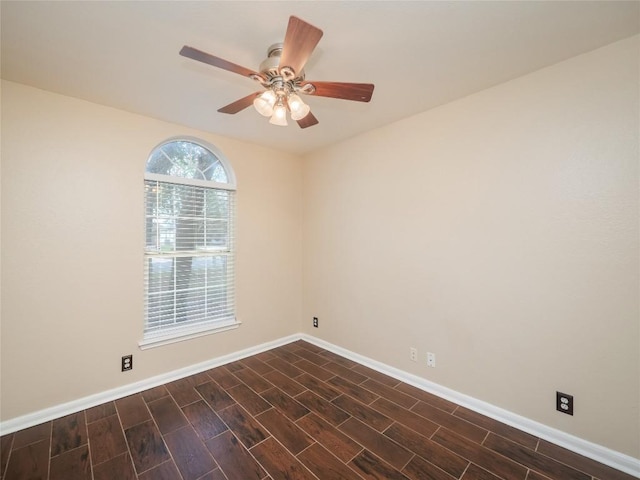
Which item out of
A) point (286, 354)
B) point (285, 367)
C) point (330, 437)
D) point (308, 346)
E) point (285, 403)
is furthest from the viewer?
point (308, 346)

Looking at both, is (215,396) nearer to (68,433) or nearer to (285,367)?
(285,367)

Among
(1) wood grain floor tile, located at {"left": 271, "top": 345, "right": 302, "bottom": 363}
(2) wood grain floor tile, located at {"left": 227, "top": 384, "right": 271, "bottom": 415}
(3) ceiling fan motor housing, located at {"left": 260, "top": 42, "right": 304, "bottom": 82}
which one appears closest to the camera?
(3) ceiling fan motor housing, located at {"left": 260, "top": 42, "right": 304, "bottom": 82}

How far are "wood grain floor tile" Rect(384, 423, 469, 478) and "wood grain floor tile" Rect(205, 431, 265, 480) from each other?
35.8 inches

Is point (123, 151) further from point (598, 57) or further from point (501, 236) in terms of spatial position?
point (598, 57)

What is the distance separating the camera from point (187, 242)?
2.94m

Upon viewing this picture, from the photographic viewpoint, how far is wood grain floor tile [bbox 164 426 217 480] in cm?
166

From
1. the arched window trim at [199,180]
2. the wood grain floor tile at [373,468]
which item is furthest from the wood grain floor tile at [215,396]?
the arched window trim at [199,180]

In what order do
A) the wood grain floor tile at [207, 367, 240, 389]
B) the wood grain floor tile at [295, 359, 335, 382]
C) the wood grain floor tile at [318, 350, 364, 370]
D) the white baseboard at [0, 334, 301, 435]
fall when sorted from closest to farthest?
the white baseboard at [0, 334, 301, 435] → the wood grain floor tile at [207, 367, 240, 389] → the wood grain floor tile at [295, 359, 335, 382] → the wood grain floor tile at [318, 350, 364, 370]

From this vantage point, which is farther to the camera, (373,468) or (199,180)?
(199,180)

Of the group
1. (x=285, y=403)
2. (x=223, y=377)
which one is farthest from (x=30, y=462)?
(x=285, y=403)

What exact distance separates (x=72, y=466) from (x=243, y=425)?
100cm

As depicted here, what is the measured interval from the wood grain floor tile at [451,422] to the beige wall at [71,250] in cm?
218

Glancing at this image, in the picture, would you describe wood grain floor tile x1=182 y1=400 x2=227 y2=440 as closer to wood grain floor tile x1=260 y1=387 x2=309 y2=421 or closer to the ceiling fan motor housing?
wood grain floor tile x1=260 y1=387 x2=309 y2=421

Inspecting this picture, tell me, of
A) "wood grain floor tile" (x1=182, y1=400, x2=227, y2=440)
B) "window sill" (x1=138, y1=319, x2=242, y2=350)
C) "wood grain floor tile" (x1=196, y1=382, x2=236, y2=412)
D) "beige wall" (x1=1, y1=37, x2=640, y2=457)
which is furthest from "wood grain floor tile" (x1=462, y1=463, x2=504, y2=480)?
"window sill" (x1=138, y1=319, x2=242, y2=350)
